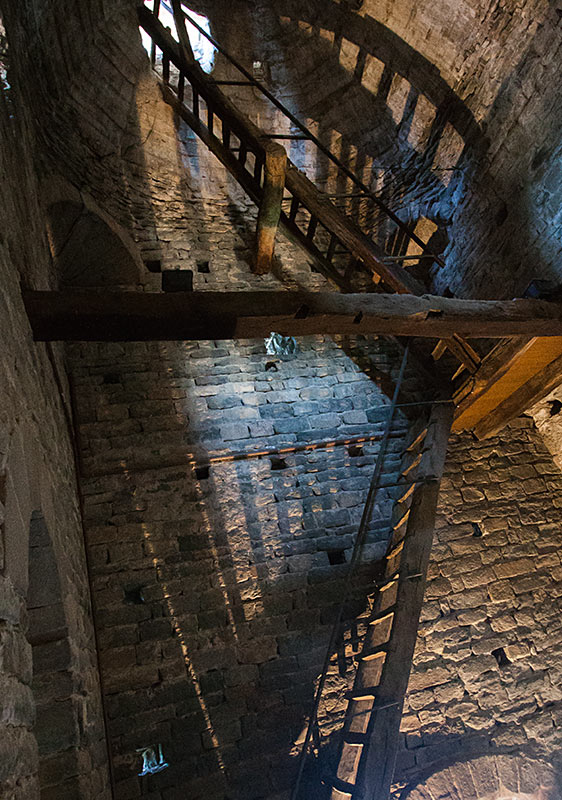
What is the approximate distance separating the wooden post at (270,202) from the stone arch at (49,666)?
3702 millimetres

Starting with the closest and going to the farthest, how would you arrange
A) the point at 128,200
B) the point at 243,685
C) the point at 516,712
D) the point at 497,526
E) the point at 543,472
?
the point at 243,685 < the point at 516,712 < the point at 497,526 < the point at 543,472 < the point at 128,200

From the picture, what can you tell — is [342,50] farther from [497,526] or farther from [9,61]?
[497,526]

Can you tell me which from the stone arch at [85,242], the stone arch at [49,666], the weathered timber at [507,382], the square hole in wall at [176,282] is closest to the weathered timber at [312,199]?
the weathered timber at [507,382]

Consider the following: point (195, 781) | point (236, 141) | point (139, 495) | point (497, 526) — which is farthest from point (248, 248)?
point (195, 781)

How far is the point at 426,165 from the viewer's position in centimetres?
568

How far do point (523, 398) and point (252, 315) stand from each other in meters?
2.84

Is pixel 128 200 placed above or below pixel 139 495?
above

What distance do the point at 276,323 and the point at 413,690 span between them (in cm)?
281

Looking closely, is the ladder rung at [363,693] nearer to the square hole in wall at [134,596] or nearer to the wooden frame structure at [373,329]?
the wooden frame structure at [373,329]

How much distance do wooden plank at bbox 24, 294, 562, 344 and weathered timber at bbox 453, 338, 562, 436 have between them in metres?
0.46

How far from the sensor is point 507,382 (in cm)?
430

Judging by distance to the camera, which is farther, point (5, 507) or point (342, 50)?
point (342, 50)

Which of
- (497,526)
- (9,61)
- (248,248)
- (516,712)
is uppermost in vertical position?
(248,248)

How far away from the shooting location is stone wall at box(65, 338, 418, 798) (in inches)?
125
